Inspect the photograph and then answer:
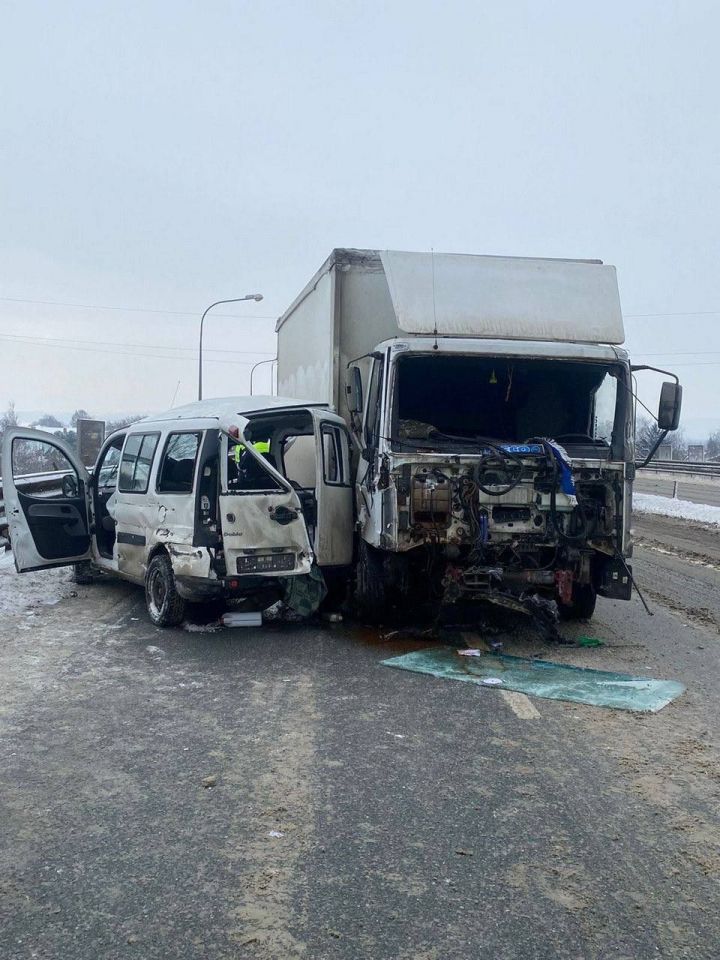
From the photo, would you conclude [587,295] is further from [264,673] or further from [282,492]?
[264,673]

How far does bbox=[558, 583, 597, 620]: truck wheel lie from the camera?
27.5ft

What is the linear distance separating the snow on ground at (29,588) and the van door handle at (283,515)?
10.9ft

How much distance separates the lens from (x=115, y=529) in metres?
9.52

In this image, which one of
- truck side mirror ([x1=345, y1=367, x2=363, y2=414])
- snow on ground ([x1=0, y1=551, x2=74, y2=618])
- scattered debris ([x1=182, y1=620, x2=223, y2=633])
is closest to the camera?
scattered debris ([x1=182, y1=620, x2=223, y2=633])

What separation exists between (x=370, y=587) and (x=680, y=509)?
57.4 ft

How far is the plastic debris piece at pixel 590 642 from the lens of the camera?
7.72 metres

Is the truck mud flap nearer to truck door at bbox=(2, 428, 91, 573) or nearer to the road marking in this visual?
the road marking

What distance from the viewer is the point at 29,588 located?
10570 mm

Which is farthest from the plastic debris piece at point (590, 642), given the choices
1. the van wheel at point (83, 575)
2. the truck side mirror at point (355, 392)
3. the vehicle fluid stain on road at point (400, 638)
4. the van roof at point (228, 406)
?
the van wheel at point (83, 575)

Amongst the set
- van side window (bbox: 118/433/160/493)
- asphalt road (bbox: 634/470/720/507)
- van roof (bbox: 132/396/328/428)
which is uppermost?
van roof (bbox: 132/396/328/428)

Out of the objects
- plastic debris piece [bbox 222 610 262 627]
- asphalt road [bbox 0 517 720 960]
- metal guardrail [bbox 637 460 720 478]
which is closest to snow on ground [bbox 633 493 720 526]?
metal guardrail [bbox 637 460 720 478]

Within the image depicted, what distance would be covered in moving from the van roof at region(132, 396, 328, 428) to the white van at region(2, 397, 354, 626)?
0.02 metres

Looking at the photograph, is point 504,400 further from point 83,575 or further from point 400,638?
point 83,575

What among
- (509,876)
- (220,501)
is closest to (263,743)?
(509,876)
